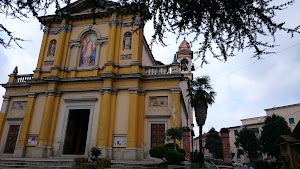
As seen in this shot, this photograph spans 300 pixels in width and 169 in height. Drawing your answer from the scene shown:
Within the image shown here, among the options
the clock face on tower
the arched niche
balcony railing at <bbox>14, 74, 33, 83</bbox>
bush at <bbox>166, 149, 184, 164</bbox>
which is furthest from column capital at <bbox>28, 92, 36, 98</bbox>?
bush at <bbox>166, 149, 184, 164</bbox>

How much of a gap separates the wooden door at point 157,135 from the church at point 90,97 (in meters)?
0.07

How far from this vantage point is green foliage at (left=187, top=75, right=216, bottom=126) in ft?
64.5

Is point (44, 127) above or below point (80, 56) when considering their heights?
below

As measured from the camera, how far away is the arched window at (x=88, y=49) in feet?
64.3

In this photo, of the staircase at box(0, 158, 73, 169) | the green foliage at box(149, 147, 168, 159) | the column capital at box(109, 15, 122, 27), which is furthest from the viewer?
the column capital at box(109, 15, 122, 27)

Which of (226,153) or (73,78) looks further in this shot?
(73,78)

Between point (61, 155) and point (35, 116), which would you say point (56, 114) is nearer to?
point (35, 116)

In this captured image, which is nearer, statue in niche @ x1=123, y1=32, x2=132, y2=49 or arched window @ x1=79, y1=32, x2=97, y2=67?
statue in niche @ x1=123, y1=32, x2=132, y2=49

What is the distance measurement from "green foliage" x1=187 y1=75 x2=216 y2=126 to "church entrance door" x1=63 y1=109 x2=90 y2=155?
925 centimetres

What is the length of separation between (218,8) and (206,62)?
2.80ft

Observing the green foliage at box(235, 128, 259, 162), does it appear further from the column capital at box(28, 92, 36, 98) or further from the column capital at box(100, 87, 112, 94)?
the column capital at box(28, 92, 36, 98)

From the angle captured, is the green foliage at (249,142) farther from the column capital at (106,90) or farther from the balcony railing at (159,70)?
the column capital at (106,90)

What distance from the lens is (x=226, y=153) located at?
16234mm

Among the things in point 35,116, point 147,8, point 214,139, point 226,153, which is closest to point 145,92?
point 226,153
